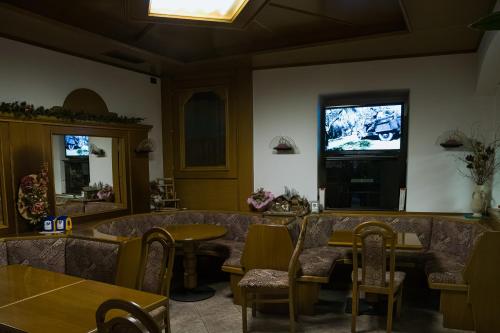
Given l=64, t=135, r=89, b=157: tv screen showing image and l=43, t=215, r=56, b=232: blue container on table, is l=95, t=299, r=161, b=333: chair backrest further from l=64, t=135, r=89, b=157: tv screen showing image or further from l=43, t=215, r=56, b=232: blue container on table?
l=64, t=135, r=89, b=157: tv screen showing image

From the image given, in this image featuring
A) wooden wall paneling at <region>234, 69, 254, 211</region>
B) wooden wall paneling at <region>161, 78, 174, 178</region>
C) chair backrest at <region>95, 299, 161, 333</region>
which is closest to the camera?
chair backrest at <region>95, 299, 161, 333</region>

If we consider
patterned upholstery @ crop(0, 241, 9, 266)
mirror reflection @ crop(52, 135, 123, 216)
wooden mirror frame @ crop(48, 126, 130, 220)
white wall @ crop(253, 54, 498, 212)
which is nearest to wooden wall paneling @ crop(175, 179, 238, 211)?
white wall @ crop(253, 54, 498, 212)

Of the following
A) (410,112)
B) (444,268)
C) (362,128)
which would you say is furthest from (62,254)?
(410,112)

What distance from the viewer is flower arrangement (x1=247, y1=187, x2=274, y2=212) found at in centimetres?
436

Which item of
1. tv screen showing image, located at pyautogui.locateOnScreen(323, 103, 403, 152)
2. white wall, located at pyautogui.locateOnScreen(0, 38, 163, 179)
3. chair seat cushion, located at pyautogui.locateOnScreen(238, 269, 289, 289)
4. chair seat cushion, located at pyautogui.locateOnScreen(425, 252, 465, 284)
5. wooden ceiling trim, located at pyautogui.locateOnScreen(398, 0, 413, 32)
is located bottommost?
chair seat cushion, located at pyautogui.locateOnScreen(425, 252, 465, 284)

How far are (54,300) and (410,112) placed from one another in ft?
12.9

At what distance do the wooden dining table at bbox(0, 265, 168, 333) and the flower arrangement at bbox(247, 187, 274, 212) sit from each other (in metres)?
2.50

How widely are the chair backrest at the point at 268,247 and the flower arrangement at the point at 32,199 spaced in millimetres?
1986

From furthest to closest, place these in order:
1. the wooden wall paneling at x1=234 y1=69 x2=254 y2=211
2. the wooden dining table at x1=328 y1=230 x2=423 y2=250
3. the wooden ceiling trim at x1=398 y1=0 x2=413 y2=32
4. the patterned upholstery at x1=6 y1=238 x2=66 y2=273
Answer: the wooden wall paneling at x1=234 y1=69 x2=254 y2=211 < the wooden dining table at x1=328 y1=230 x2=423 y2=250 < the patterned upholstery at x1=6 y1=238 x2=66 y2=273 < the wooden ceiling trim at x1=398 y1=0 x2=413 y2=32

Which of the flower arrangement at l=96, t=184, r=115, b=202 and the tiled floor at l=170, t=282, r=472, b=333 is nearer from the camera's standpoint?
the tiled floor at l=170, t=282, r=472, b=333

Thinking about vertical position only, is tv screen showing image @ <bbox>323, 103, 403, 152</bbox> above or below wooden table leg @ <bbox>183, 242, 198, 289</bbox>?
above

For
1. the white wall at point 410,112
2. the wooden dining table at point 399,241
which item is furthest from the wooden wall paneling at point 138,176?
the wooden dining table at point 399,241

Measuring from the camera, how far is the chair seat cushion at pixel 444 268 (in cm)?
291

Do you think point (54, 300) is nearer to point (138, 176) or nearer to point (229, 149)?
point (138, 176)
